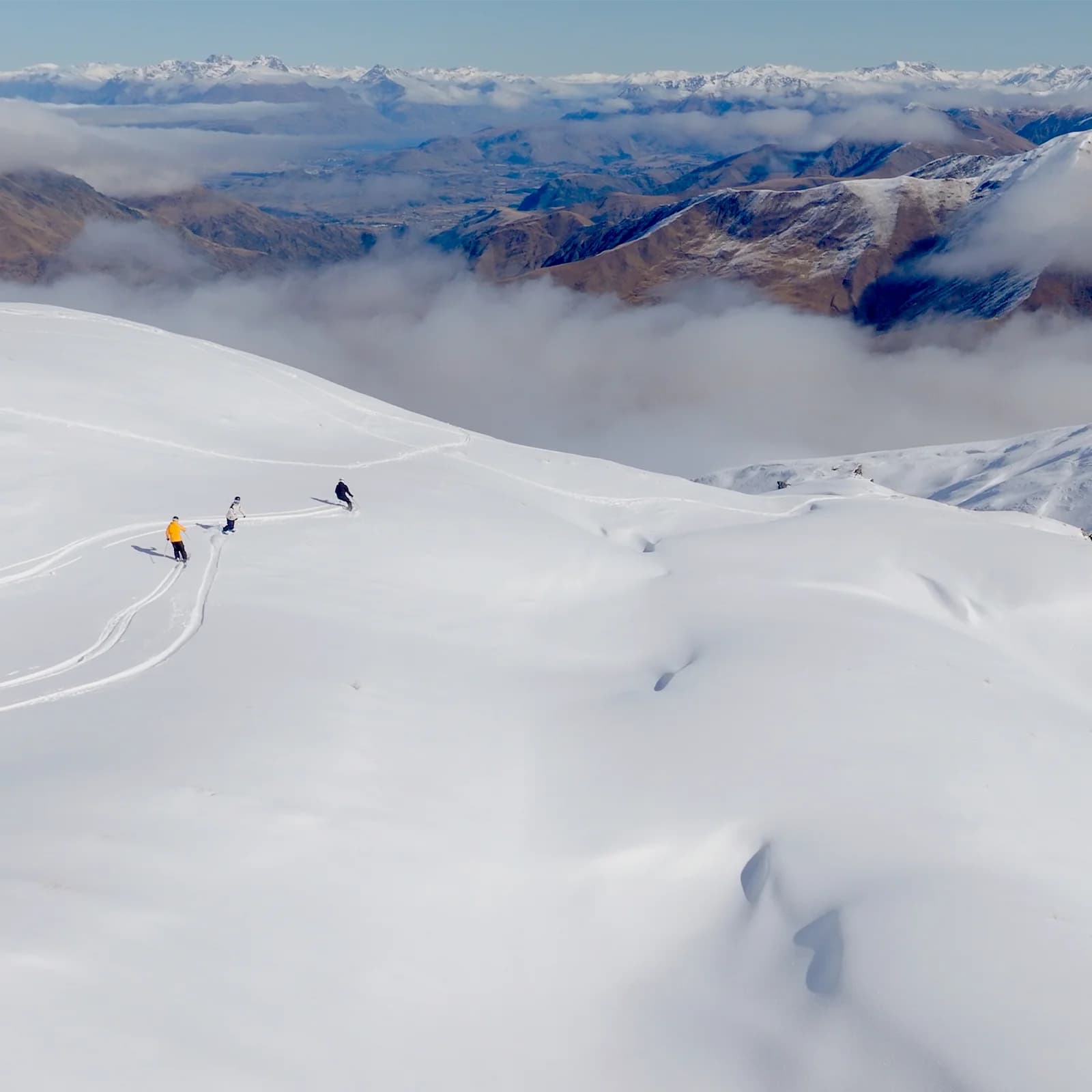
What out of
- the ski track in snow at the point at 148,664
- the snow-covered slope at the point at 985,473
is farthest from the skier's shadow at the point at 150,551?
the snow-covered slope at the point at 985,473

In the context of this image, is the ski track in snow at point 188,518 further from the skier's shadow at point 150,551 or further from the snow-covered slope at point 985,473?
the snow-covered slope at point 985,473

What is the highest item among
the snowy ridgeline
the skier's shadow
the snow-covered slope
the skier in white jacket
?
the snow-covered slope

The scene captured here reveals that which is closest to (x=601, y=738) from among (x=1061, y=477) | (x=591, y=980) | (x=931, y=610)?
(x=591, y=980)

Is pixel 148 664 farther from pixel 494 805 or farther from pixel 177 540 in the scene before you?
pixel 494 805

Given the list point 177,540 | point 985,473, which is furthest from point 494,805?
point 985,473

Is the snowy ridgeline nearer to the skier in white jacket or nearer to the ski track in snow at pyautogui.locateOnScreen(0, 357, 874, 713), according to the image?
the ski track in snow at pyautogui.locateOnScreen(0, 357, 874, 713)

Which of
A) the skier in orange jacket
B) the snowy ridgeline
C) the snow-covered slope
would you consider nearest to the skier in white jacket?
the snowy ridgeline
